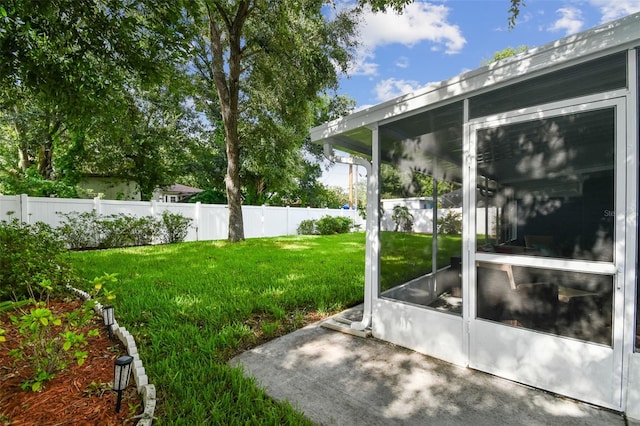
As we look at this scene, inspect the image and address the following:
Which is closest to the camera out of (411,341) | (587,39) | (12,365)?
(587,39)

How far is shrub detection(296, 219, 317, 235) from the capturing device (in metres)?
16.0

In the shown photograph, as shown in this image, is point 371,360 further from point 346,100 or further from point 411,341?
point 346,100

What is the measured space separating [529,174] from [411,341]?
6.22 ft

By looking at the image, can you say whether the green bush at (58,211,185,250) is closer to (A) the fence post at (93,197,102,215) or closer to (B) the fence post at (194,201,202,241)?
(A) the fence post at (93,197,102,215)

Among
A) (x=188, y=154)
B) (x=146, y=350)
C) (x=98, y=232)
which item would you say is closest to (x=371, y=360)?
(x=146, y=350)

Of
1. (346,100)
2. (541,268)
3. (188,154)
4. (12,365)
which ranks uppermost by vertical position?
(346,100)

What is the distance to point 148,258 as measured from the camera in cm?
732

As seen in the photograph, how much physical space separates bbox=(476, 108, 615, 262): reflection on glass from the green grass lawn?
1156mm

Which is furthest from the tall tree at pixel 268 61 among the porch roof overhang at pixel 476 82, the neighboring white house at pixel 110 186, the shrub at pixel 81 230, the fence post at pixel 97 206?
the neighboring white house at pixel 110 186

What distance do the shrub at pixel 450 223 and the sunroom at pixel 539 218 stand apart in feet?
0.15

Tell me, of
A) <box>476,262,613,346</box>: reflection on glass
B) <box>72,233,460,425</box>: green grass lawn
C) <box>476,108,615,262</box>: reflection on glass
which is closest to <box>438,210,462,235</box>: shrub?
<box>476,108,615,262</box>: reflection on glass

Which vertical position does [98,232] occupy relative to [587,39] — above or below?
below

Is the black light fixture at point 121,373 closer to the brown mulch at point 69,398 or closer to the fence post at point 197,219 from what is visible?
the brown mulch at point 69,398

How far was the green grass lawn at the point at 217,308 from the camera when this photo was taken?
219 centimetres
